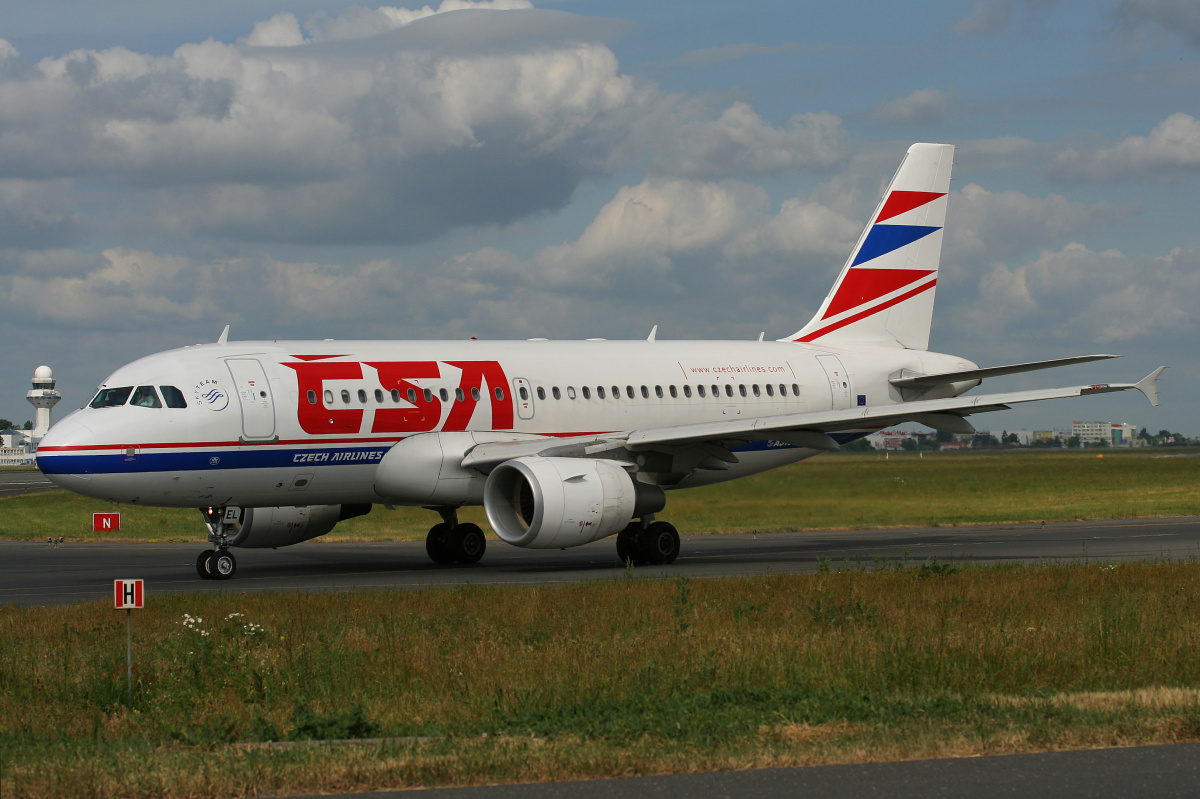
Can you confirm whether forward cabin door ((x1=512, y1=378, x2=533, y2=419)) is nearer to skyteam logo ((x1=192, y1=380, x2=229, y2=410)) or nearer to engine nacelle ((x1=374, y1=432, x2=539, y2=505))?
engine nacelle ((x1=374, y1=432, x2=539, y2=505))

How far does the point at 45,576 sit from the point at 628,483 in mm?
10635

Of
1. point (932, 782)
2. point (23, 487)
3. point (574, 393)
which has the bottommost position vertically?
point (932, 782)

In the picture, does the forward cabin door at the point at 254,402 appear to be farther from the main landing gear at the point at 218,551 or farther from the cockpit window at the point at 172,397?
the main landing gear at the point at 218,551

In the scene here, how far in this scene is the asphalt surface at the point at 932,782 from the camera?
750cm

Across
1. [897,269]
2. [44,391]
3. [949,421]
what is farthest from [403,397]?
[44,391]

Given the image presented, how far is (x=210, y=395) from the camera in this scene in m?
22.1

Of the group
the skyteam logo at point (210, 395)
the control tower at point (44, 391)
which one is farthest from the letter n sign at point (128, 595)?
the control tower at point (44, 391)

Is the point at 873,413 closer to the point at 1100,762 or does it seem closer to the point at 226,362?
the point at 226,362

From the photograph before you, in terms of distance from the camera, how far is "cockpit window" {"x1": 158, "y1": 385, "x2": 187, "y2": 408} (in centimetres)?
2183

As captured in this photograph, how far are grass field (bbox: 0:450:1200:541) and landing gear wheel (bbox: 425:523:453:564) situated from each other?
5.07 meters

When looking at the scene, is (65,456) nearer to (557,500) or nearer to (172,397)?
(172,397)

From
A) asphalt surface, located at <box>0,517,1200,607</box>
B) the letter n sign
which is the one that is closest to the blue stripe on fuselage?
asphalt surface, located at <box>0,517,1200,607</box>

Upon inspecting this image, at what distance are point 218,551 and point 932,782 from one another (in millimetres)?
17244

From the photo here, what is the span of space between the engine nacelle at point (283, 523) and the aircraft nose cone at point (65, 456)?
459cm
